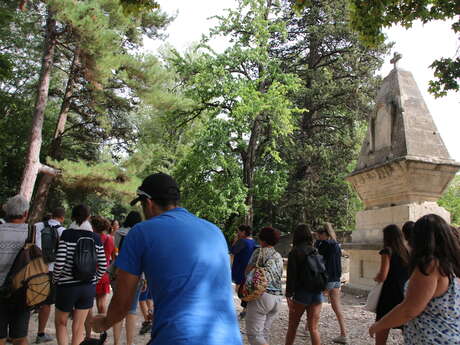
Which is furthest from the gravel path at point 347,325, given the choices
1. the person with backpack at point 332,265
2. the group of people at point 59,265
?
the group of people at point 59,265

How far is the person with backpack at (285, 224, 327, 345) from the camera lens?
5160 millimetres

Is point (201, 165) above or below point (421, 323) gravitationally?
above

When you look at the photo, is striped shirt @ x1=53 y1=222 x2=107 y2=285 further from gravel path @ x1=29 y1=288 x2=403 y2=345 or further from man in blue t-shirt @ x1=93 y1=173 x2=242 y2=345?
man in blue t-shirt @ x1=93 y1=173 x2=242 y2=345

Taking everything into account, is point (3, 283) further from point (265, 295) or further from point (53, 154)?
point (53, 154)

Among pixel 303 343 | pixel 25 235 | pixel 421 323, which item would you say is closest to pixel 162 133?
pixel 303 343

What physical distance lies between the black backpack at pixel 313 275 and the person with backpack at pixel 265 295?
0.38m

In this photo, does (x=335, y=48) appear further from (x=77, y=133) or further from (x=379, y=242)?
(x=379, y=242)

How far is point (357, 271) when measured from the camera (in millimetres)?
10516

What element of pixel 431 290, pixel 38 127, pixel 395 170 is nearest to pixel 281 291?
pixel 431 290

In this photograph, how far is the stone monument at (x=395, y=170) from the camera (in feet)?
29.6

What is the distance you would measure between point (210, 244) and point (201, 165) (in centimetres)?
1847

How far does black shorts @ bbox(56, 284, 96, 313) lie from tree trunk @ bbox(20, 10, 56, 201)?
8813 mm

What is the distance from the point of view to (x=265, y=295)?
479 cm

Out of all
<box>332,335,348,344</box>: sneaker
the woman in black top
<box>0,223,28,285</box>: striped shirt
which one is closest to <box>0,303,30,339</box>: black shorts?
<box>0,223,28,285</box>: striped shirt
